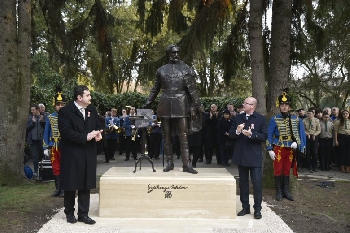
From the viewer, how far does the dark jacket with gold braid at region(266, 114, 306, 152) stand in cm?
793

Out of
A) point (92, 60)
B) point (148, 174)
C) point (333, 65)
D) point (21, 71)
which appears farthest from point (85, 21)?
point (333, 65)

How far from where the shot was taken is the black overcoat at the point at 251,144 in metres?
6.59

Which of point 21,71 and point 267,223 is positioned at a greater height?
point 21,71

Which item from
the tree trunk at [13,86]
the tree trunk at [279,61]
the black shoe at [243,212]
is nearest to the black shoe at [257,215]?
the black shoe at [243,212]

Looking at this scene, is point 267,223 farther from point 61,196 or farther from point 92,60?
point 92,60

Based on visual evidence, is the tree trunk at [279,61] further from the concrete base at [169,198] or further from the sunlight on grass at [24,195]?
the sunlight on grass at [24,195]

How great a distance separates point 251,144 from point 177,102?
1.47 metres

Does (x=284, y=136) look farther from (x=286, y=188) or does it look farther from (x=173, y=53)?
(x=173, y=53)

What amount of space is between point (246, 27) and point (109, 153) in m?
6.85

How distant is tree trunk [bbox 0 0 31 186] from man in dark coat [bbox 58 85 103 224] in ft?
12.9

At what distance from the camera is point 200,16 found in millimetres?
9680

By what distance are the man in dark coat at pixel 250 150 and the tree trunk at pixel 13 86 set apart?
17.9 ft

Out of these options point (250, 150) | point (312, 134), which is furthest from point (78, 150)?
point (312, 134)

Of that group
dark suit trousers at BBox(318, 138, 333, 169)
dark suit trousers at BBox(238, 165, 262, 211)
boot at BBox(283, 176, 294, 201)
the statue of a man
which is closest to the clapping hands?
the statue of a man
